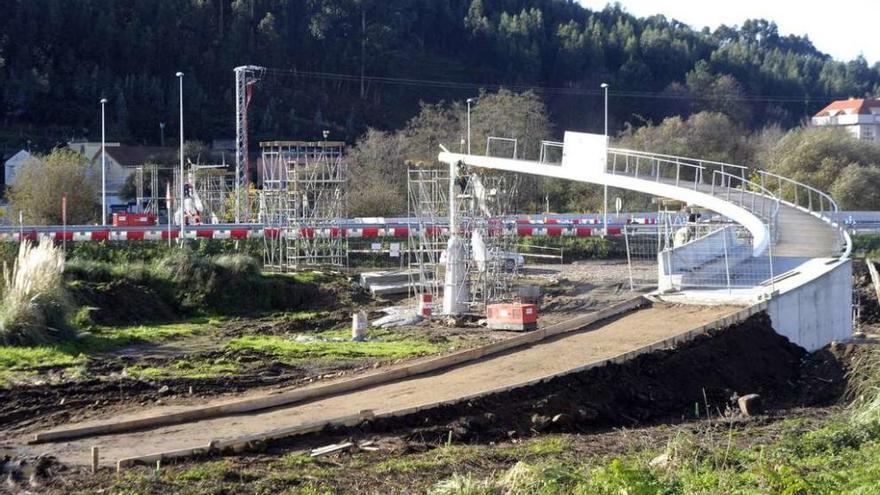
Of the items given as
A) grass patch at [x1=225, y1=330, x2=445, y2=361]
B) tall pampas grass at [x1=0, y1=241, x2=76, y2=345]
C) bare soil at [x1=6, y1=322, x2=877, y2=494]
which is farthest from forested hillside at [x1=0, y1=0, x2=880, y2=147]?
bare soil at [x1=6, y1=322, x2=877, y2=494]

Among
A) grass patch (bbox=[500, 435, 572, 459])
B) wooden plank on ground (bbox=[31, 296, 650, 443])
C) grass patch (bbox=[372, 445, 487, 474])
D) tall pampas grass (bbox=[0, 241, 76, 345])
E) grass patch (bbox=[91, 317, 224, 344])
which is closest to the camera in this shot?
grass patch (bbox=[372, 445, 487, 474])

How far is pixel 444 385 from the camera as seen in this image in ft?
62.9

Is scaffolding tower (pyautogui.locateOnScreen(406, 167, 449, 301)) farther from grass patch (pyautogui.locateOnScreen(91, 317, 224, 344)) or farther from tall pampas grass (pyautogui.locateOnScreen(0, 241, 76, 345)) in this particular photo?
tall pampas grass (pyautogui.locateOnScreen(0, 241, 76, 345))

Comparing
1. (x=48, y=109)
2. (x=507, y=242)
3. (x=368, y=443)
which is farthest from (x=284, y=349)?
(x=48, y=109)

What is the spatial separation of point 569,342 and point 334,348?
4990mm

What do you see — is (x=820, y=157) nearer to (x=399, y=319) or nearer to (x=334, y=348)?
(x=399, y=319)

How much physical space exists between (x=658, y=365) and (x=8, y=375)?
440 inches

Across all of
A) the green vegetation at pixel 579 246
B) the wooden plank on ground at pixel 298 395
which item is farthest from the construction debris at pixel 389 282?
the wooden plank on ground at pixel 298 395

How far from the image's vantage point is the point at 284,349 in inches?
985

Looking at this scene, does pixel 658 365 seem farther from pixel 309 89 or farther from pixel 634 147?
pixel 309 89

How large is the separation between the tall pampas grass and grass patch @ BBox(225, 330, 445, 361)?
138 inches

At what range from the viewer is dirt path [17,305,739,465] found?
15648mm

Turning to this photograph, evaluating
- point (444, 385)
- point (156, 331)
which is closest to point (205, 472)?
point (444, 385)

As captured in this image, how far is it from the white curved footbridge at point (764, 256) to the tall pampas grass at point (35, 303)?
11.3 m
